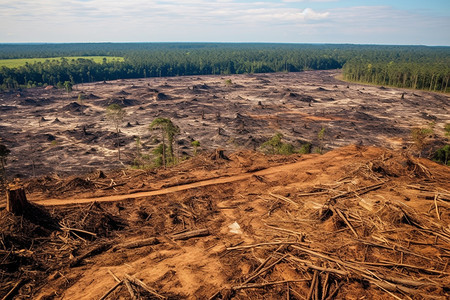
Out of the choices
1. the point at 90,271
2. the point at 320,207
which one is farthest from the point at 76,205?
the point at 320,207

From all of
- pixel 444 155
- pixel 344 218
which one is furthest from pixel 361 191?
pixel 444 155

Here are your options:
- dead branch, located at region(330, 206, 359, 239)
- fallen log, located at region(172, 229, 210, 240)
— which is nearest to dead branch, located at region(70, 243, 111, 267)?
fallen log, located at region(172, 229, 210, 240)

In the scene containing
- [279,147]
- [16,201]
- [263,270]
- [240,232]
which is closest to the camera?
[263,270]

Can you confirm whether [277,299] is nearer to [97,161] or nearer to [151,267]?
[151,267]

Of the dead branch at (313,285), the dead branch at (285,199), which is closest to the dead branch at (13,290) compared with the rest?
the dead branch at (313,285)

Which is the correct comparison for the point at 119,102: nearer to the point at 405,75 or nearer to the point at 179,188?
the point at 179,188

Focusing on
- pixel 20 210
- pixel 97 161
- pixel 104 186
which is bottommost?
pixel 97 161

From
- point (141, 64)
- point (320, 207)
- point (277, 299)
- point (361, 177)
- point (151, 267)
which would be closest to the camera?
point (277, 299)

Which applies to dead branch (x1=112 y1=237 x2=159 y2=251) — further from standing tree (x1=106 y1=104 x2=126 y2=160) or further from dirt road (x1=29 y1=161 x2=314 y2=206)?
standing tree (x1=106 y1=104 x2=126 y2=160)
